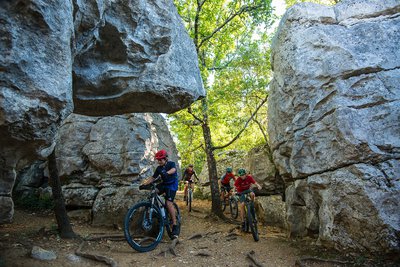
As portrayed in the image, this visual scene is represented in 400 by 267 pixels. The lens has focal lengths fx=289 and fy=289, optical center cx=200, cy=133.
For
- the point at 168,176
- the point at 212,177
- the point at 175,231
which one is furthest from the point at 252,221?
the point at 212,177

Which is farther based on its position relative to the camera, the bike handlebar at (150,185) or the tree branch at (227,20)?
the tree branch at (227,20)

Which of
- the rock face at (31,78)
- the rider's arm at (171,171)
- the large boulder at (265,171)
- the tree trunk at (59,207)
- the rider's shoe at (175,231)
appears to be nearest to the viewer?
the rock face at (31,78)

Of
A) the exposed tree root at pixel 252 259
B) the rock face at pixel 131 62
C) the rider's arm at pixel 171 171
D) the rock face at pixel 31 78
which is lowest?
the exposed tree root at pixel 252 259

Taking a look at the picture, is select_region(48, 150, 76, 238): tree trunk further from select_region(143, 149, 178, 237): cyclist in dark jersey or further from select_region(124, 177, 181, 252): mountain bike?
select_region(143, 149, 178, 237): cyclist in dark jersey

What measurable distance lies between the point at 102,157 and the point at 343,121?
357 inches

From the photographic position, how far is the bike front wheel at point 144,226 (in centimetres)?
693

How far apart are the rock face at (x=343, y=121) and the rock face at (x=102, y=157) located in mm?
5763

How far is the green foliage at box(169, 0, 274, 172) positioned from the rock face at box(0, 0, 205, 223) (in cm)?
583

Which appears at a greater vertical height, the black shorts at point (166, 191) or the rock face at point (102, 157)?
the rock face at point (102, 157)

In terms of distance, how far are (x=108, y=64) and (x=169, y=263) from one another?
15.6 feet

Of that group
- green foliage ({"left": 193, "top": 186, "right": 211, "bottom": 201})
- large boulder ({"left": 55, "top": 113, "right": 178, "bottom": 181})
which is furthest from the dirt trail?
green foliage ({"left": 193, "top": 186, "right": 211, "bottom": 201})

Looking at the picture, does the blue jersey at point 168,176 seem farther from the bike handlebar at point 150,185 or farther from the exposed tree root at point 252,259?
the exposed tree root at point 252,259

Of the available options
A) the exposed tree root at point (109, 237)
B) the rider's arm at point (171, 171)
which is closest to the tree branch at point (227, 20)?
the rider's arm at point (171, 171)

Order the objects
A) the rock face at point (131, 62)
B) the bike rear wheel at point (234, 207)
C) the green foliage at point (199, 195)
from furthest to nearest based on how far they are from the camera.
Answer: the green foliage at point (199, 195) < the bike rear wheel at point (234, 207) < the rock face at point (131, 62)
